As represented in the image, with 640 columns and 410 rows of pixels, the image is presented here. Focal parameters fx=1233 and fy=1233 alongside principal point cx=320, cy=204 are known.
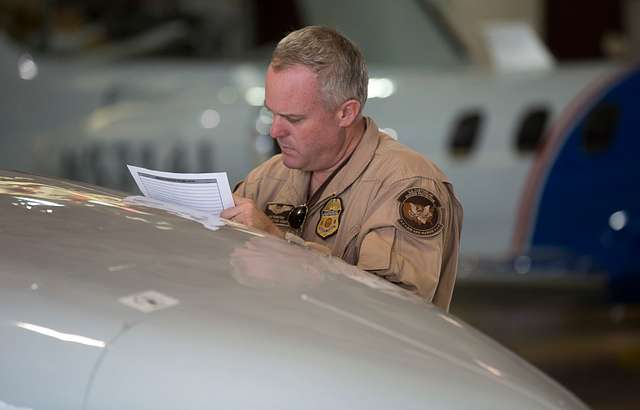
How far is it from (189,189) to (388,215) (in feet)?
1.35

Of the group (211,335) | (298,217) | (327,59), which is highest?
(327,59)

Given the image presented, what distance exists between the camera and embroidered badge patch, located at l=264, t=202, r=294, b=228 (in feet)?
9.20

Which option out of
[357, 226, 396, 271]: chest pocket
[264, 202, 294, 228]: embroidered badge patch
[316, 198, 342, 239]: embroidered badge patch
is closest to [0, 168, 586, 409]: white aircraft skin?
[357, 226, 396, 271]: chest pocket

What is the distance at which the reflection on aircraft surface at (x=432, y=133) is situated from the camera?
8.23m

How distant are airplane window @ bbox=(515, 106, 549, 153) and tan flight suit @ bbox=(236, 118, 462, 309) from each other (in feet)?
18.7

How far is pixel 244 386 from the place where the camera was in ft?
5.92

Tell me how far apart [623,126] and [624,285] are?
113cm

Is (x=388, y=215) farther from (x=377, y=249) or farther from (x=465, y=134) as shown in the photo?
(x=465, y=134)

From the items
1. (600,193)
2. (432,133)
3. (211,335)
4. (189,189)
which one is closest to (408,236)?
(189,189)

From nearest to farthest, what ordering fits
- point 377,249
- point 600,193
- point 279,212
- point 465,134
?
point 377,249 → point 279,212 → point 600,193 → point 465,134

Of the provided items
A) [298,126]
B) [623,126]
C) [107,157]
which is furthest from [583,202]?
[298,126]

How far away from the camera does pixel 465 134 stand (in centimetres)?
848

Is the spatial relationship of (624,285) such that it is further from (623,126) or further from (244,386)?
(244,386)

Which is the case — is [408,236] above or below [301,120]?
below
